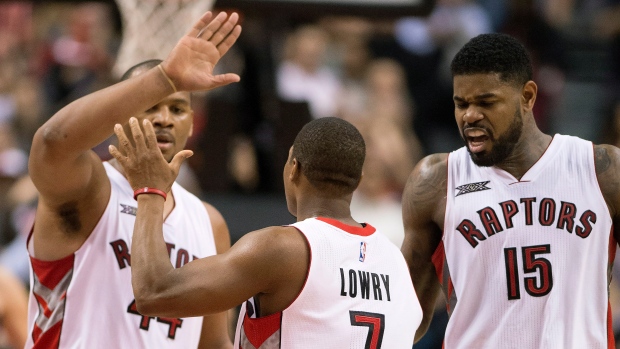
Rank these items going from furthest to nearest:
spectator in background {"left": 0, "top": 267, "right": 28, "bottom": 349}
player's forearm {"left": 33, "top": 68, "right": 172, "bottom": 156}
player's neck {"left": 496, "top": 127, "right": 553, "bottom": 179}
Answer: spectator in background {"left": 0, "top": 267, "right": 28, "bottom": 349}, player's neck {"left": 496, "top": 127, "right": 553, "bottom": 179}, player's forearm {"left": 33, "top": 68, "right": 172, "bottom": 156}

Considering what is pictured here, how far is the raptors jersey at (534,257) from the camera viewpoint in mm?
4488

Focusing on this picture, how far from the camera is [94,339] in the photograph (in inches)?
181

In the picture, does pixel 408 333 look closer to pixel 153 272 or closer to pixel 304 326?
pixel 304 326

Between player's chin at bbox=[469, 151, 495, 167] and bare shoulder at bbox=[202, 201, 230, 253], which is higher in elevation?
player's chin at bbox=[469, 151, 495, 167]

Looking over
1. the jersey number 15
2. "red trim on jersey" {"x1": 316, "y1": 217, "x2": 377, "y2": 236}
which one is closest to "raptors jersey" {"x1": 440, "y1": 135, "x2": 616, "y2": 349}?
the jersey number 15

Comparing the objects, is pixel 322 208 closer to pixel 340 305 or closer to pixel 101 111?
pixel 340 305

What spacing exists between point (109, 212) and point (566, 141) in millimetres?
2297

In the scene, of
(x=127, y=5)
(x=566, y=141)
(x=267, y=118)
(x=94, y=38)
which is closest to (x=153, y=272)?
(x=566, y=141)

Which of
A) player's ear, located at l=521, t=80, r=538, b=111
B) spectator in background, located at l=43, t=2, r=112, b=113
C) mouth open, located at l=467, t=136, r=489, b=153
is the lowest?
mouth open, located at l=467, t=136, r=489, b=153

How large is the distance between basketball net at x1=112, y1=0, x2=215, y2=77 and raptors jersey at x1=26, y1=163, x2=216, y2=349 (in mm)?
3542

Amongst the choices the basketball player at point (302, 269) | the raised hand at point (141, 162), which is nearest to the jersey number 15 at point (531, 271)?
the basketball player at point (302, 269)

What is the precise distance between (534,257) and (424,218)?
613mm

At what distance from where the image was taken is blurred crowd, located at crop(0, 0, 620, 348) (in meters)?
10.3

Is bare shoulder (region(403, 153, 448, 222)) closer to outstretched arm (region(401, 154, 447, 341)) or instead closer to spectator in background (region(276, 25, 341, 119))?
outstretched arm (region(401, 154, 447, 341))
